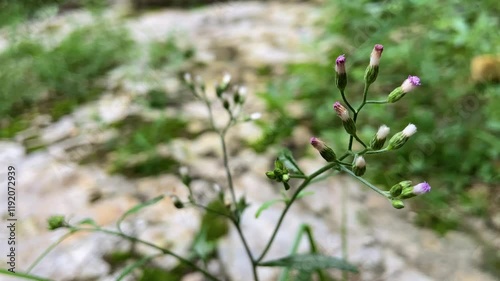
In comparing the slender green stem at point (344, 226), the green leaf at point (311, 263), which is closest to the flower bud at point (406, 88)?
the green leaf at point (311, 263)

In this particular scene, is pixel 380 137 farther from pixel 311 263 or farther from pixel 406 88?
pixel 311 263

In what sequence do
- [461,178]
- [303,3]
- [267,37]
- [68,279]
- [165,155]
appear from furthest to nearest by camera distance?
[303,3] → [267,37] → [165,155] → [461,178] → [68,279]

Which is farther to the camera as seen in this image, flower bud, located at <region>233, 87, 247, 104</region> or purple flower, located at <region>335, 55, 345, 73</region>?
flower bud, located at <region>233, 87, 247, 104</region>

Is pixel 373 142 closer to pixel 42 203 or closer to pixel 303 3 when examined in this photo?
pixel 42 203

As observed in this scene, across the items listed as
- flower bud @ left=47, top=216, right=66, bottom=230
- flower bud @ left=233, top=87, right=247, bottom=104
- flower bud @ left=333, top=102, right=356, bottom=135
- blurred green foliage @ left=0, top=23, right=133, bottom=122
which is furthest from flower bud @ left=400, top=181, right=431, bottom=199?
blurred green foliage @ left=0, top=23, right=133, bottom=122

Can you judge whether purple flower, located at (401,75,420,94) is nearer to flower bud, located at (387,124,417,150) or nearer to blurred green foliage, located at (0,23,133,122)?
flower bud, located at (387,124,417,150)

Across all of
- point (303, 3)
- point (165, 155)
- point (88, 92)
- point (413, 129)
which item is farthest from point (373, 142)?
point (303, 3)

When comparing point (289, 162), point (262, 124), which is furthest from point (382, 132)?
point (262, 124)

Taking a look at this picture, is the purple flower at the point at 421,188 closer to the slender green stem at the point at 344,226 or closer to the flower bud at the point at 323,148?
the flower bud at the point at 323,148
